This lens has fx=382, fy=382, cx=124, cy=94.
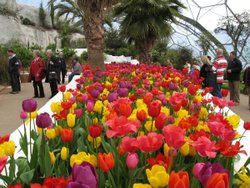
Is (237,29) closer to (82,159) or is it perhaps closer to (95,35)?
(95,35)

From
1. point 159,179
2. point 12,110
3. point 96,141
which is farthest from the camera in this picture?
point 12,110

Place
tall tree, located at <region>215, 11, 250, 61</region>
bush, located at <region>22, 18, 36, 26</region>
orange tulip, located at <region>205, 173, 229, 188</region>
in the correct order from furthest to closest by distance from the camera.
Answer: bush, located at <region>22, 18, 36, 26</region> < tall tree, located at <region>215, 11, 250, 61</region> < orange tulip, located at <region>205, 173, 229, 188</region>

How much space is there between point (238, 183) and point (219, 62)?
26.4ft

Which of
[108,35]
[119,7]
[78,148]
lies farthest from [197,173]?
[108,35]

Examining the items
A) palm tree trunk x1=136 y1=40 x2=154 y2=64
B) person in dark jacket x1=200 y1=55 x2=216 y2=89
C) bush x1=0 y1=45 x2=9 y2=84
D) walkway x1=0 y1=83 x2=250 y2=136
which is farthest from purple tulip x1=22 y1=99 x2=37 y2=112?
palm tree trunk x1=136 y1=40 x2=154 y2=64

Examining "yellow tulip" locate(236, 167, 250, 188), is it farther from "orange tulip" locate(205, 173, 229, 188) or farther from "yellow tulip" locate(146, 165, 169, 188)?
"orange tulip" locate(205, 173, 229, 188)

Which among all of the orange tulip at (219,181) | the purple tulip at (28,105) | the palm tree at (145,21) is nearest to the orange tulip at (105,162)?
the orange tulip at (219,181)

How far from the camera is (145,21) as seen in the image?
15672 millimetres

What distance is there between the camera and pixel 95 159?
1.63 meters

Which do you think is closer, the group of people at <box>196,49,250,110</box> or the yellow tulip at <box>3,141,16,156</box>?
the yellow tulip at <box>3,141,16,156</box>

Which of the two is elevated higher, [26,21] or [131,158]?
[26,21]

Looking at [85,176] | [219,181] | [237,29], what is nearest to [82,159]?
[85,176]

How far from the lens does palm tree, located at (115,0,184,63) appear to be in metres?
15.6

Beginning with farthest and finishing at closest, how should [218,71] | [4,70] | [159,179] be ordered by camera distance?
[4,70]
[218,71]
[159,179]
